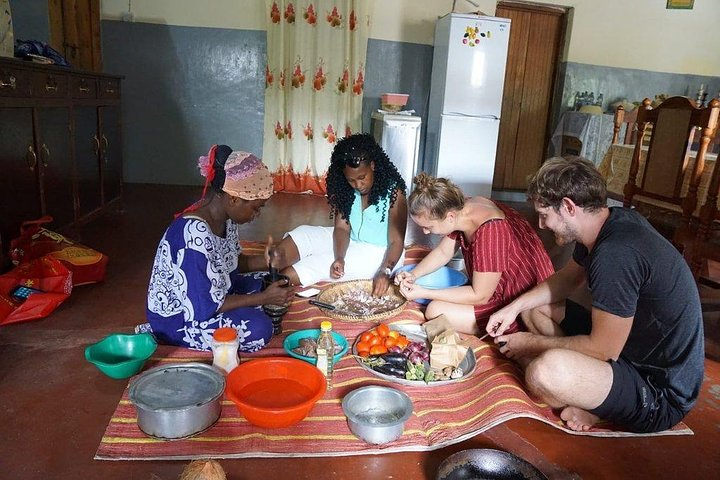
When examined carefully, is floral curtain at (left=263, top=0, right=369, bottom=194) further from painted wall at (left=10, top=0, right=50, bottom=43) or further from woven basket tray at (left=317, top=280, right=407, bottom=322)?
woven basket tray at (left=317, top=280, right=407, bottom=322)

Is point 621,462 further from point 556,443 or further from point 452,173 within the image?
point 452,173

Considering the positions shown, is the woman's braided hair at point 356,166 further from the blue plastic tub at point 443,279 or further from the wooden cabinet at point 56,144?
the wooden cabinet at point 56,144

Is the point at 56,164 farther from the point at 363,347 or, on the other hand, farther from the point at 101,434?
the point at 363,347

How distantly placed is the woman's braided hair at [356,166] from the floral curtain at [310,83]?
9.17 ft

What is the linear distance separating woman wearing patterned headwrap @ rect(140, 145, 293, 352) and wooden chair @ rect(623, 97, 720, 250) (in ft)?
6.86

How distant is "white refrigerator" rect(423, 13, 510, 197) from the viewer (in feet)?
15.6

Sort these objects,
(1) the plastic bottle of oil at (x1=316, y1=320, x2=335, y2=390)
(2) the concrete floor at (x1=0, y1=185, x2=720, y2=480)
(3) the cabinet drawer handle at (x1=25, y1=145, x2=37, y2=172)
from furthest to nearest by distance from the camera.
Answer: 1. (3) the cabinet drawer handle at (x1=25, y1=145, x2=37, y2=172)
2. (1) the plastic bottle of oil at (x1=316, y1=320, x2=335, y2=390)
3. (2) the concrete floor at (x1=0, y1=185, x2=720, y2=480)

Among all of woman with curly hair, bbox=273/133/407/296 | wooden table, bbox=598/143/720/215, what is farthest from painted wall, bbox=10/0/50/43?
wooden table, bbox=598/143/720/215

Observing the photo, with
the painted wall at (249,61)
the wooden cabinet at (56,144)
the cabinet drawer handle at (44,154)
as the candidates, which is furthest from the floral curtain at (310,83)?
the cabinet drawer handle at (44,154)

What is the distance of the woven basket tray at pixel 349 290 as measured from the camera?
212 cm

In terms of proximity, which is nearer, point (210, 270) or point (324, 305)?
point (210, 270)

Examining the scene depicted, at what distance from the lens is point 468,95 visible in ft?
16.1

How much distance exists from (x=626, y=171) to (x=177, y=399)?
3.00 meters

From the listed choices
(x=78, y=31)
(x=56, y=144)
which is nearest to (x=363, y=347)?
(x=56, y=144)
